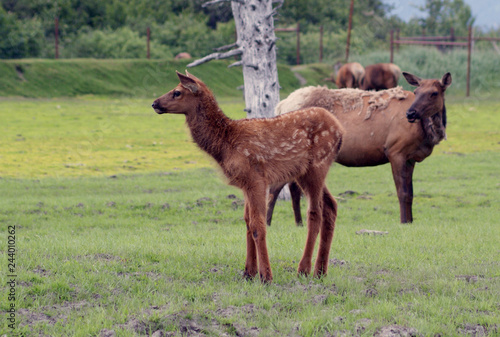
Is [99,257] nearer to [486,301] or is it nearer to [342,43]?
[486,301]

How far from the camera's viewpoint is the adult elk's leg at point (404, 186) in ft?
36.7

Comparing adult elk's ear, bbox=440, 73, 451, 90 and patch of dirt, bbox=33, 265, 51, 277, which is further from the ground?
adult elk's ear, bbox=440, 73, 451, 90

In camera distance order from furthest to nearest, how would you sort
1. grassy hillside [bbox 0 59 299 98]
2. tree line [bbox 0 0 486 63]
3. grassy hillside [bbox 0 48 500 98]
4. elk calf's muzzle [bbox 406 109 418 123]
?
tree line [bbox 0 0 486 63] → grassy hillside [bbox 0 48 500 98] → grassy hillside [bbox 0 59 299 98] → elk calf's muzzle [bbox 406 109 418 123]

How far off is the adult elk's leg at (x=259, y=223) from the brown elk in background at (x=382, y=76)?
27.1 metres

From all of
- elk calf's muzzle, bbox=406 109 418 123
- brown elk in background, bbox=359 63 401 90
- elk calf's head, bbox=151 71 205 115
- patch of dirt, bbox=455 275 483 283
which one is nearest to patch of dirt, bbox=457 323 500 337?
patch of dirt, bbox=455 275 483 283

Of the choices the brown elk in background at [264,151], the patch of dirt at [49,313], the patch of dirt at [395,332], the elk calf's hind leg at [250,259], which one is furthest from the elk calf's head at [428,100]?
the patch of dirt at [49,313]

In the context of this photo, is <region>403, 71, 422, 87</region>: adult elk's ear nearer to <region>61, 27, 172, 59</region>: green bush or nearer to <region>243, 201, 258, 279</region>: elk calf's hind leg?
<region>243, 201, 258, 279</region>: elk calf's hind leg

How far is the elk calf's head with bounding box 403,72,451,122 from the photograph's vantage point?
34.8 feet

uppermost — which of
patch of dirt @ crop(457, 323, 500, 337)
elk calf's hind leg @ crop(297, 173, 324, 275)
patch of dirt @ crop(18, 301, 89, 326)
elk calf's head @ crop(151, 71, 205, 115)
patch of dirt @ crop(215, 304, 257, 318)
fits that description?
A: elk calf's head @ crop(151, 71, 205, 115)

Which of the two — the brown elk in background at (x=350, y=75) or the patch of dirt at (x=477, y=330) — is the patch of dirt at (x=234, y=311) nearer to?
the patch of dirt at (x=477, y=330)

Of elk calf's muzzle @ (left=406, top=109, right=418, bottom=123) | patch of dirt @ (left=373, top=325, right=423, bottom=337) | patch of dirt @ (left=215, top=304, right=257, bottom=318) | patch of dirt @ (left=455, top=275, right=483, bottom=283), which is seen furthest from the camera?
elk calf's muzzle @ (left=406, top=109, right=418, bottom=123)

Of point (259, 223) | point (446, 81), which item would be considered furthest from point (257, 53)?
point (259, 223)

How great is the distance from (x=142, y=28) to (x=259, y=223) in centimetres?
4465

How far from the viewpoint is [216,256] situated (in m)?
7.29
